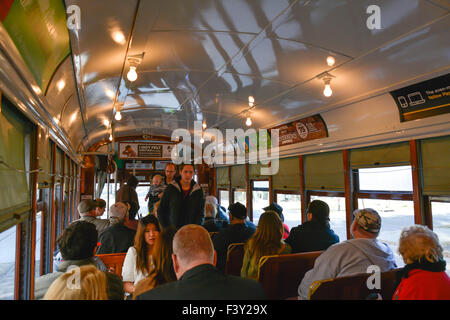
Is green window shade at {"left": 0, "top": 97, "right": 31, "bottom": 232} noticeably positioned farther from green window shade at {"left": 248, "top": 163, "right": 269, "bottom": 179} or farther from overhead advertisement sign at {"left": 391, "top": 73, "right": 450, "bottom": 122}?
green window shade at {"left": 248, "top": 163, "right": 269, "bottom": 179}

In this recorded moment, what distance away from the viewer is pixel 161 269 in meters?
2.08

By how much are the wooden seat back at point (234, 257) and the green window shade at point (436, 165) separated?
8.04ft

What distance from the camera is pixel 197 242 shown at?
1.56m

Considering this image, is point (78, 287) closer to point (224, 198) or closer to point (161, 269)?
point (161, 269)

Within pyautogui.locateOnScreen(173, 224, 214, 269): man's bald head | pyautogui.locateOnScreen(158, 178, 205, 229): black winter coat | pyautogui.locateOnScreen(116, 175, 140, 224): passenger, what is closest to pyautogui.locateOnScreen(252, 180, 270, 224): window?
pyautogui.locateOnScreen(116, 175, 140, 224): passenger

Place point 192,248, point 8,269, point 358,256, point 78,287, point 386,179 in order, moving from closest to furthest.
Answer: point 78,287 → point 192,248 → point 358,256 → point 8,269 → point 386,179

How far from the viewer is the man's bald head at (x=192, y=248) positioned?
5.01 ft

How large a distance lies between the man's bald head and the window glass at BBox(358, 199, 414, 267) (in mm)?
3548

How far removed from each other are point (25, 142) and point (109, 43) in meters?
1.27

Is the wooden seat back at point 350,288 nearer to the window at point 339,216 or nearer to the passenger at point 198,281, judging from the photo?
the passenger at point 198,281

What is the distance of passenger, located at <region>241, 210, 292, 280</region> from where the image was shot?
10.0ft

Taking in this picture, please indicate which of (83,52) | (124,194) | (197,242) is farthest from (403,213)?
(83,52)

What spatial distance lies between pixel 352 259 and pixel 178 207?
6.34ft

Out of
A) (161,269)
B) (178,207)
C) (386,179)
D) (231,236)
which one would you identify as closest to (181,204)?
(178,207)
